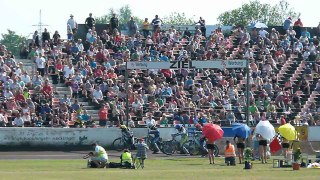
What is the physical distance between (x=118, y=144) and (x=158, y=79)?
8.86m

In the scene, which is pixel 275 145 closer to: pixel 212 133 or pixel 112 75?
pixel 212 133

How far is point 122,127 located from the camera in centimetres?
5341

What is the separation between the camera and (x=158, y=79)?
204ft

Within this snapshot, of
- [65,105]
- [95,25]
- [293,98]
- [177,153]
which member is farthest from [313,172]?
[95,25]

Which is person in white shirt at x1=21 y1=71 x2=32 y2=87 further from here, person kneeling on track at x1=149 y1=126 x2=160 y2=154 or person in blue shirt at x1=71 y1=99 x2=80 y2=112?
person kneeling on track at x1=149 y1=126 x2=160 y2=154

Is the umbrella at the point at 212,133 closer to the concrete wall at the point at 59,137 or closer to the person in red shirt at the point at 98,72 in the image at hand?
the concrete wall at the point at 59,137

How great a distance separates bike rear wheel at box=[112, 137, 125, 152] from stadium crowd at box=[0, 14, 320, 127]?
2.59 meters

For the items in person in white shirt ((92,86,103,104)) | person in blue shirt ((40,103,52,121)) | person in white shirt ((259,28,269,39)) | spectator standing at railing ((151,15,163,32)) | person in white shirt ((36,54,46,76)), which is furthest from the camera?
person in white shirt ((259,28,269,39))

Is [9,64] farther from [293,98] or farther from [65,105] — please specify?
[293,98]

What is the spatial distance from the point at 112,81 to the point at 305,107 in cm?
1088

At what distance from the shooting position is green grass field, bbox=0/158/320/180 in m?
36.4

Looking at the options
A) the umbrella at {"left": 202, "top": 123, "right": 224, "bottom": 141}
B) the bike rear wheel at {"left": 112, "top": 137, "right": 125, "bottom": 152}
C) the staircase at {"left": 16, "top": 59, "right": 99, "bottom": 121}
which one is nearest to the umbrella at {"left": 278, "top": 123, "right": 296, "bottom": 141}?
the umbrella at {"left": 202, "top": 123, "right": 224, "bottom": 141}

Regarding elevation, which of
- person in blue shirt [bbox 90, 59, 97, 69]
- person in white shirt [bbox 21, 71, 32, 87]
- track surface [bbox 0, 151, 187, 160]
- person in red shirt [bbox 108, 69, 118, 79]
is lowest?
track surface [bbox 0, 151, 187, 160]

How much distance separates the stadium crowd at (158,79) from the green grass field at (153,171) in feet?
35.7
